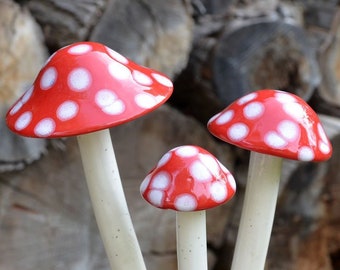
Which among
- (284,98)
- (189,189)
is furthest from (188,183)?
(284,98)

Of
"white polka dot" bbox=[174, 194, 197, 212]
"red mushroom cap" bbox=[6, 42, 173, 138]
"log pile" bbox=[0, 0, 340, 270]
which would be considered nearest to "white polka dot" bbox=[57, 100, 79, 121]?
"red mushroom cap" bbox=[6, 42, 173, 138]

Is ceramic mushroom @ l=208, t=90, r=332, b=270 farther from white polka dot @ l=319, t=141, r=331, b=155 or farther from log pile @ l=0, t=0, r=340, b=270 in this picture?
log pile @ l=0, t=0, r=340, b=270

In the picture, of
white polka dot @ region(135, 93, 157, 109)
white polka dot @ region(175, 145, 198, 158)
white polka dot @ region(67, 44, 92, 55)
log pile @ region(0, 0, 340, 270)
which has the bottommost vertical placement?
log pile @ region(0, 0, 340, 270)

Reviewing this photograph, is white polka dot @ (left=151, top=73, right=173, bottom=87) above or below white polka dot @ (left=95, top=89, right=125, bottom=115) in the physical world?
below

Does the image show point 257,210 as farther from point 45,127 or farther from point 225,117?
point 45,127

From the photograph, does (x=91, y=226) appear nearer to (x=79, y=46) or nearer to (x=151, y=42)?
(x=151, y=42)

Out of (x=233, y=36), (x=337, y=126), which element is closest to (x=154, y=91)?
(x=233, y=36)
